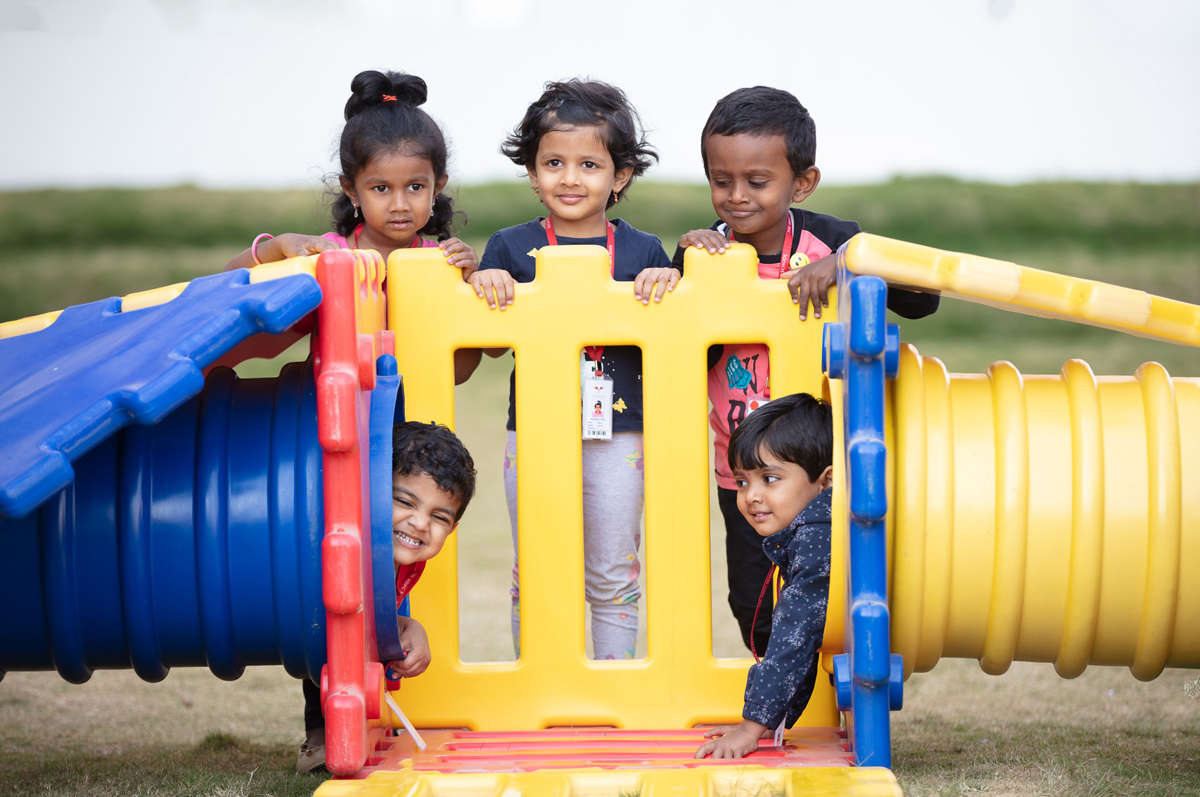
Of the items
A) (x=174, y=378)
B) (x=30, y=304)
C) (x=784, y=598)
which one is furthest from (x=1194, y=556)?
(x=30, y=304)

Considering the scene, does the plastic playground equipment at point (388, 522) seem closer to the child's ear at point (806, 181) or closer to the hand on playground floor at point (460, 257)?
the hand on playground floor at point (460, 257)

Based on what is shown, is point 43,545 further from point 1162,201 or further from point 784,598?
point 1162,201

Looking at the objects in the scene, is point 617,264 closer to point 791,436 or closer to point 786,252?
point 786,252

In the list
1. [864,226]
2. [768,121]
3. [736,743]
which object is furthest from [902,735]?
[864,226]

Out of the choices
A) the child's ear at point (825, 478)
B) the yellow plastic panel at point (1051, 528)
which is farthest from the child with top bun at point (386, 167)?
the yellow plastic panel at point (1051, 528)

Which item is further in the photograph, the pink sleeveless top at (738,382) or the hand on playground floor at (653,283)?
the pink sleeveless top at (738,382)

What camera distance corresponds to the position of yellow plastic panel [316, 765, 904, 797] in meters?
1.89

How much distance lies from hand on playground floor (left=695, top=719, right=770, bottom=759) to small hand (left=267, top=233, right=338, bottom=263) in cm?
150

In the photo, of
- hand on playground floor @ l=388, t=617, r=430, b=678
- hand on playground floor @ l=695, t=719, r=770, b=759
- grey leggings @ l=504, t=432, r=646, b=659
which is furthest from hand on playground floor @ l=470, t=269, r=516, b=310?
hand on playground floor @ l=695, t=719, r=770, b=759

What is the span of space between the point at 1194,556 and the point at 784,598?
818 millimetres

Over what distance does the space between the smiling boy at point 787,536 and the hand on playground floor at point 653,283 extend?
1.32ft

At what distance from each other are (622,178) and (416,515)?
122cm

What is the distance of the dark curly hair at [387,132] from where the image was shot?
304 centimetres

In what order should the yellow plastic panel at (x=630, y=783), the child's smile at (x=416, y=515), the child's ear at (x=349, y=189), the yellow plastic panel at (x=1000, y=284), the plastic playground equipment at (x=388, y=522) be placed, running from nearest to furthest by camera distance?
the yellow plastic panel at (x=630, y=783)
the plastic playground equipment at (x=388, y=522)
the yellow plastic panel at (x=1000, y=284)
the child's smile at (x=416, y=515)
the child's ear at (x=349, y=189)
